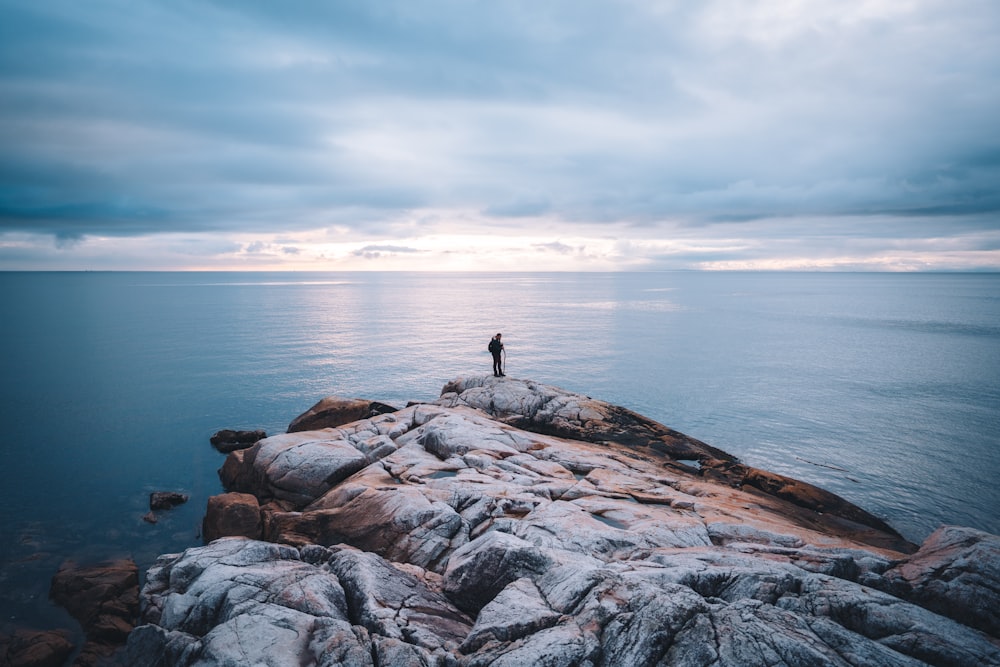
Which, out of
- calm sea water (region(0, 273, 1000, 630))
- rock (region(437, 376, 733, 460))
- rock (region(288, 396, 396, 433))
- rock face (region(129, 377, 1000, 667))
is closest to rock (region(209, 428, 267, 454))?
calm sea water (region(0, 273, 1000, 630))

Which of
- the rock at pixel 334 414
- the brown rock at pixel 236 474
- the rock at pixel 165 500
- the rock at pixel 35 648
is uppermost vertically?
the rock at pixel 334 414

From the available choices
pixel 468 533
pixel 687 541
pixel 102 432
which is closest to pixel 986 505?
pixel 687 541

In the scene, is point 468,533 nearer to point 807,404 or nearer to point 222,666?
point 222,666

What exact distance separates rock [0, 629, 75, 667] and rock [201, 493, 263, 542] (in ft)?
19.3

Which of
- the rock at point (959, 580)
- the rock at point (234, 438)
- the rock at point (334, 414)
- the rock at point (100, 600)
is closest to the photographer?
the rock at point (959, 580)

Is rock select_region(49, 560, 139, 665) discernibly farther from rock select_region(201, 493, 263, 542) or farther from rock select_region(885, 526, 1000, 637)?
rock select_region(885, 526, 1000, 637)

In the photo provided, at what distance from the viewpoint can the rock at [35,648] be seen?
1623cm

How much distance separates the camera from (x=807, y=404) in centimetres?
5050

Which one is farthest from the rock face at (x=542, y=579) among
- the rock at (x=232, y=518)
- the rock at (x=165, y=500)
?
the rock at (x=165, y=500)

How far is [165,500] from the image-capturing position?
27641 mm

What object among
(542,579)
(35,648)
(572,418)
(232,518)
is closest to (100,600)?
(35,648)

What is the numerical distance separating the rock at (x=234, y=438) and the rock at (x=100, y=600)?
52.5 ft

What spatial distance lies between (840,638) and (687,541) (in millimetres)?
6156

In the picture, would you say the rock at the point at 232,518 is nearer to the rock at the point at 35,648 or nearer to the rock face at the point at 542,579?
the rock face at the point at 542,579
